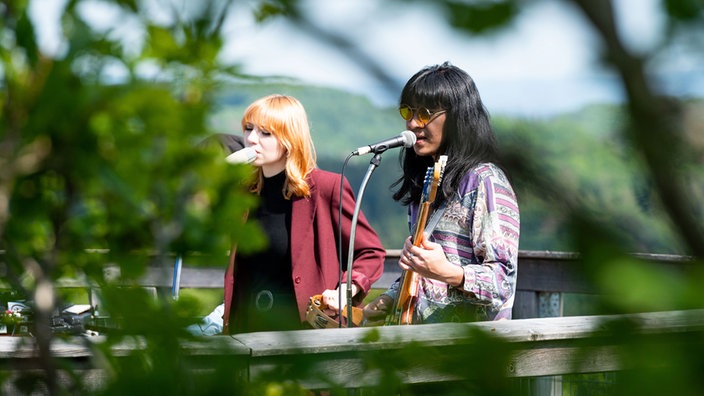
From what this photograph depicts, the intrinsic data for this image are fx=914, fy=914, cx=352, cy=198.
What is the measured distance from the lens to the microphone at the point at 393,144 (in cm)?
319

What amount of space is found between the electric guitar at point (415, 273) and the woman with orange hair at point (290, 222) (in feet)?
2.95

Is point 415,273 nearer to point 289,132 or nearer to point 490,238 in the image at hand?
point 490,238

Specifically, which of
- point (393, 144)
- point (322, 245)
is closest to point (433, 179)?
point (393, 144)

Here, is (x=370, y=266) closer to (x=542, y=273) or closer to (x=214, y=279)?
(x=542, y=273)

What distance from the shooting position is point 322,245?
4.12 m

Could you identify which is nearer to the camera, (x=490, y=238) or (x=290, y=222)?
(x=490, y=238)

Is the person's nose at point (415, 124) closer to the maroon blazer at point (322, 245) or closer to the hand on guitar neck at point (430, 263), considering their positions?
the hand on guitar neck at point (430, 263)

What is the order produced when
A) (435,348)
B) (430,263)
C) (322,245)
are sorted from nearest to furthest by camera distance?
(435,348)
(430,263)
(322,245)

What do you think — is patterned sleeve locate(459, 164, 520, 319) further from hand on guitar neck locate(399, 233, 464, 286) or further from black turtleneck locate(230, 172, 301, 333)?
black turtleneck locate(230, 172, 301, 333)

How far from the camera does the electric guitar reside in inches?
116

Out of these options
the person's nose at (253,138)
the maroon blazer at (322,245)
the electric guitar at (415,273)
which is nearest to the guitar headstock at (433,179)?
the electric guitar at (415,273)

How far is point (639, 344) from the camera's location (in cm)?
50

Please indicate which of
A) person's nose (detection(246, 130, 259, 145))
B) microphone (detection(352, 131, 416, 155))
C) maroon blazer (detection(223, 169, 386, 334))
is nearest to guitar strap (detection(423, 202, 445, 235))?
microphone (detection(352, 131, 416, 155))

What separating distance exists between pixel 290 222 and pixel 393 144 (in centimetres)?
103
